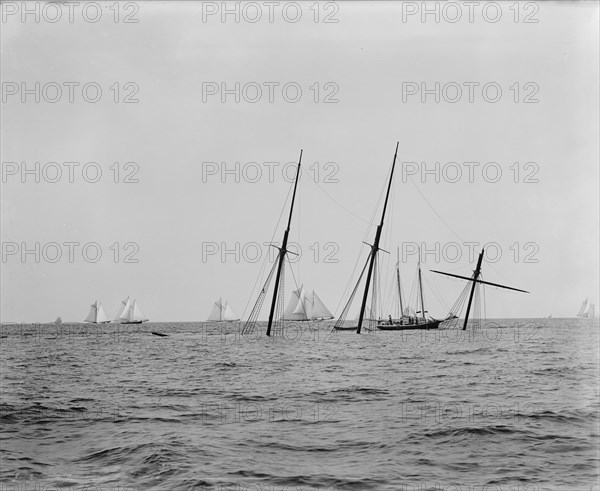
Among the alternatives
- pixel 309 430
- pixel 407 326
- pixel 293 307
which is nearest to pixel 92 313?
pixel 293 307

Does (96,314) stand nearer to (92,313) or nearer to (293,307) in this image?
(92,313)

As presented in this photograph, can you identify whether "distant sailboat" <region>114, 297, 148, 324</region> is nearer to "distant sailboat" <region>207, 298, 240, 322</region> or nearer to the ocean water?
"distant sailboat" <region>207, 298, 240, 322</region>

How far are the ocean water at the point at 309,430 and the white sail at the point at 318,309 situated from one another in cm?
8531

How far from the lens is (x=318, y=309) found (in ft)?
382

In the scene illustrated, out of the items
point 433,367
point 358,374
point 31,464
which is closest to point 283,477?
point 31,464

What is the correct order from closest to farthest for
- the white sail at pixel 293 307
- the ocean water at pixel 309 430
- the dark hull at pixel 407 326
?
the ocean water at pixel 309 430 → the dark hull at pixel 407 326 → the white sail at pixel 293 307

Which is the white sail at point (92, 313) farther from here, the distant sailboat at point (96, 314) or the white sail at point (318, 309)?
the white sail at point (318, 309)

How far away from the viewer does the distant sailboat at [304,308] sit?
367ft

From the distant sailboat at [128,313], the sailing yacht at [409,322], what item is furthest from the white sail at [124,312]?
the sailing yacht at [409,322]

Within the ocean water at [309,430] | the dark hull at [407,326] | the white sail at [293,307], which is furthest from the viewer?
the white sail at [293,307]

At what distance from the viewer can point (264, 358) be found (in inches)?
1567

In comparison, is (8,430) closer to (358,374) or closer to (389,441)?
(389,441)

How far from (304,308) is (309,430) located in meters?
96.7

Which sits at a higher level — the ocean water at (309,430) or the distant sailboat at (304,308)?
the distant sailboat at (304,308)
